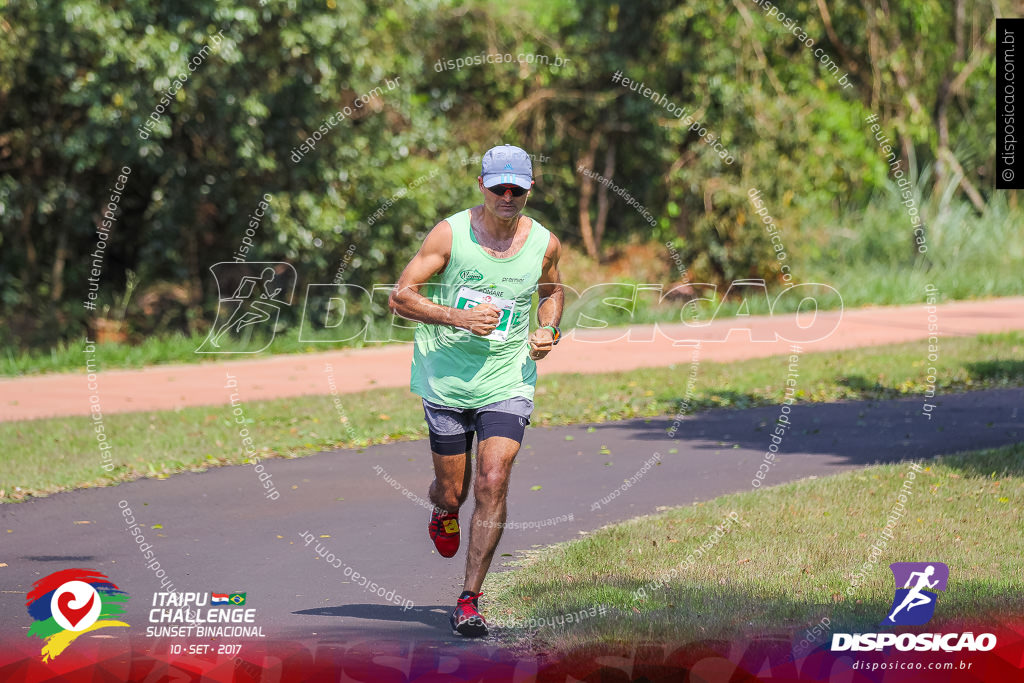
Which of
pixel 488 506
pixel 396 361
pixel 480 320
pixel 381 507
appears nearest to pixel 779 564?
pixel 488 506

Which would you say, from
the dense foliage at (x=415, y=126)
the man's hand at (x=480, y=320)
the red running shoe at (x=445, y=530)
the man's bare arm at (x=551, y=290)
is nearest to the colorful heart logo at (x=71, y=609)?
the red running shoe at (x=445, y=530)

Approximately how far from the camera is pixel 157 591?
19.8 ft

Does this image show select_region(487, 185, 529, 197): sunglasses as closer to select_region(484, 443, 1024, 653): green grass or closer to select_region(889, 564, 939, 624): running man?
select_region(484, 443, 1024, 653): green grass

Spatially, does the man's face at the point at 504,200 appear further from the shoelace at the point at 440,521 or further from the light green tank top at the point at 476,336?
the shoelace at the point at 440,521

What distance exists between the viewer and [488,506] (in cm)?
553

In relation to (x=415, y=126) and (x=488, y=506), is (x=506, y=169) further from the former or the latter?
(x=415, y=126)

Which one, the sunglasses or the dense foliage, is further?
the dense foliage

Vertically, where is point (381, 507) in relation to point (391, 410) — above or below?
below

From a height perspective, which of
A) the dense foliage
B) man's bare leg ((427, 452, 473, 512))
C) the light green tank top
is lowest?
man's bare leg ((427, 452, 473, 512))

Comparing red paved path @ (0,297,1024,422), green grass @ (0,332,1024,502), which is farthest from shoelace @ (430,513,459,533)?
red paved path @ (0,297,1024,422)

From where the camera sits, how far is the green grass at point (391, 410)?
941 cm

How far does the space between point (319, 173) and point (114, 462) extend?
781 centimetres

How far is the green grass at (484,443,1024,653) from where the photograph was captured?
5.26m

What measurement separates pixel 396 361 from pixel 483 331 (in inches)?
384
